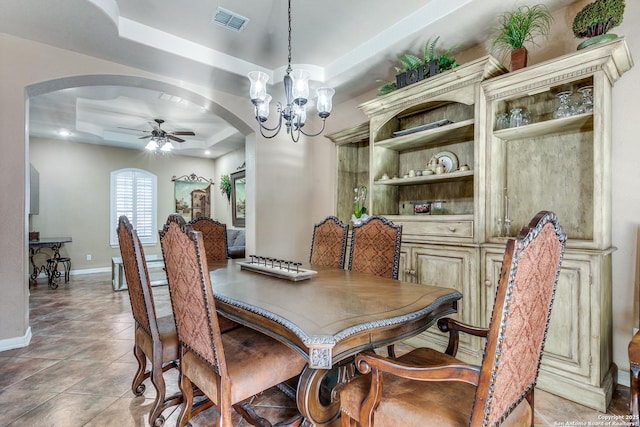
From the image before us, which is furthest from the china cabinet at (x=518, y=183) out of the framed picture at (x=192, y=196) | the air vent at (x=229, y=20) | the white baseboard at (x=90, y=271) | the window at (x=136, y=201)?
the white baseboard at (x=90, y=271)

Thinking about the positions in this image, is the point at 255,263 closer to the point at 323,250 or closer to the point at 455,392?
the point at 323,250

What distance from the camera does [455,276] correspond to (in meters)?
2.51

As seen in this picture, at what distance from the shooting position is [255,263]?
2.49 metres

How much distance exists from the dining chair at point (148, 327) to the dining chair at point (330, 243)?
1382 millimetres

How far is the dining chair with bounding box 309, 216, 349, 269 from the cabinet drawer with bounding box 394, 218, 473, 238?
1.89ft

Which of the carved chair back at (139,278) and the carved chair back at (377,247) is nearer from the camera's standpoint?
the carved chair back at (139,278)

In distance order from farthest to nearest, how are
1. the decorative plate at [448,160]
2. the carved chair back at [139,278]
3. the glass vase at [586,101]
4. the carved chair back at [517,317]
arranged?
the decorative plate at [448,160] → the glass vase at [586,101] → the carved chair back at [139,278] → the carved chair back at [517,317]

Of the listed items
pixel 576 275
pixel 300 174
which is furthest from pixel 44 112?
pixel 576 275

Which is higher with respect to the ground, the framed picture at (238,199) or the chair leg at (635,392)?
the framed picture at (238,199)

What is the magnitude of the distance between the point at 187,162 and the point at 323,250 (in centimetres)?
615

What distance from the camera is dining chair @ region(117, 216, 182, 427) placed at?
163 centimetres

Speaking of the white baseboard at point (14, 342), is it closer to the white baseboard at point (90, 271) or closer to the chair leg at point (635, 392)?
the white baseboard at point (90, 271)

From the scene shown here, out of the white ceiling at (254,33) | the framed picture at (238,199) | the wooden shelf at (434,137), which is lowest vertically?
the framed picture at (238,199)

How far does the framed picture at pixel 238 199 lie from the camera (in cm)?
670
